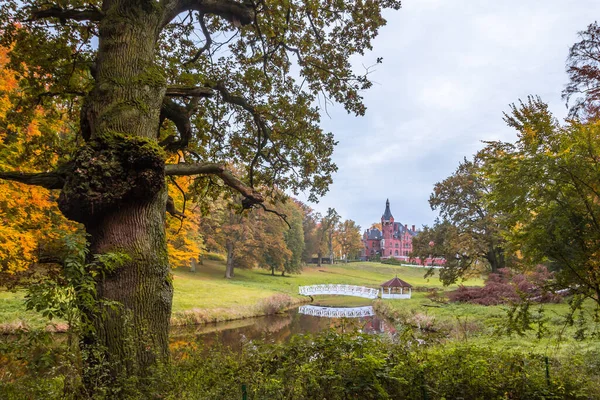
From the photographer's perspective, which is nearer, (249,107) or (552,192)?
(552,192)

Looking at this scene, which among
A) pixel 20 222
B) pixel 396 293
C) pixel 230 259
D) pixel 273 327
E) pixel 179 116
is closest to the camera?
pixel 179 116

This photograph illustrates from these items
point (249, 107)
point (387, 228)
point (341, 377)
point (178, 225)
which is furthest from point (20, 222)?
point (387, 228)

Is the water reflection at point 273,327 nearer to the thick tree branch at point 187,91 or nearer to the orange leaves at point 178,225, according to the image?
the orange leaves at point 178,225

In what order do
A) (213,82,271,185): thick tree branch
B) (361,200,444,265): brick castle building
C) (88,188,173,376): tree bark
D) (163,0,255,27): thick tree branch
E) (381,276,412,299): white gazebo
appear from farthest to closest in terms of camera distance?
(361,200,444,265): brick castle building, (381,276,412,299): white gazebo, (213,82,271,185): thick tree branch, (163,0,255,27): thick tree branch, (88,188,173,376): tree bark

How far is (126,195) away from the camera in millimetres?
3707

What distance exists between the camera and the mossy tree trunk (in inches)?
135

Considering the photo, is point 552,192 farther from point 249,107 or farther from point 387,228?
point 387,228

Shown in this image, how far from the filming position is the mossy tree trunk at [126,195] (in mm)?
3439

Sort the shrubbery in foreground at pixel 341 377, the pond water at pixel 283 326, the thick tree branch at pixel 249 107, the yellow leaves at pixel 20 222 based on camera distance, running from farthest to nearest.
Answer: the pond water at pixel 283 326
the yellow leaves at pixel 20 222
the thick tree branch at pixel 249 107
the shrubbery in foreground at pixel 341 377

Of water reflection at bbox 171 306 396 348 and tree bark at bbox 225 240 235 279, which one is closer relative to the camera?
water reflection at bbox 171 306 396 348

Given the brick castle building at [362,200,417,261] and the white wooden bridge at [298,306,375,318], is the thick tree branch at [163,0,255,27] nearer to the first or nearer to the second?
the white wooden bridge at [298,306,375,318]

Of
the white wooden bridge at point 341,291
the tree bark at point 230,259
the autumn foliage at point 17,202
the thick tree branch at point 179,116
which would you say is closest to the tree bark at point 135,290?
the thick tree branch at point 179,116

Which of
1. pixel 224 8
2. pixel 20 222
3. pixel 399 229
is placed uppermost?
pixel 399 229

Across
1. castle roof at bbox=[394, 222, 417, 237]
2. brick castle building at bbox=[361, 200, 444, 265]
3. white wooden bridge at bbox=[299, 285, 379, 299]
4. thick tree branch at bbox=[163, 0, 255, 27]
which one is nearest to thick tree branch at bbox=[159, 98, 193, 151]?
thick tree branch at bbox=[163, 0, 255, 27]
